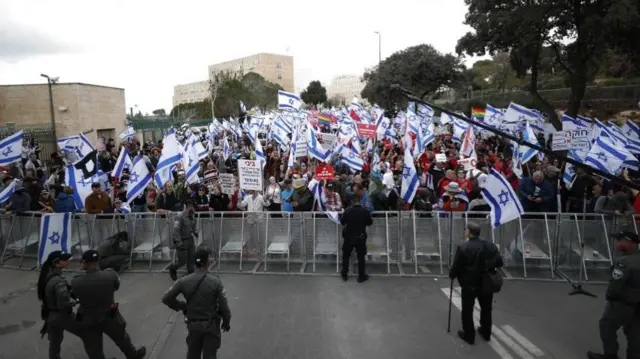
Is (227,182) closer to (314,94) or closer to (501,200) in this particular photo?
(501,200)

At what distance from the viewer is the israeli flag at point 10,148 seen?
35.0ft

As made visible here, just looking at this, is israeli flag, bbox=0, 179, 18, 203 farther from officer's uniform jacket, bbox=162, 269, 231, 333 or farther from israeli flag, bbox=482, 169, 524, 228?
israeli flag, bbox=482, 169, 524, 228

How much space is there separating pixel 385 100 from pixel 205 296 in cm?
5620

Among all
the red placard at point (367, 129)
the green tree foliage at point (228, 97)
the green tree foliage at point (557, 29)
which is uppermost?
the green tree foliage at point (228, 97)

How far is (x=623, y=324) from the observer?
16.2 ft

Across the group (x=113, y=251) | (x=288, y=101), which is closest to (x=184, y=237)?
(x=113, y=251)

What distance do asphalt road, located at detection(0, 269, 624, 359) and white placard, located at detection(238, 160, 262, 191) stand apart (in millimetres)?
2053

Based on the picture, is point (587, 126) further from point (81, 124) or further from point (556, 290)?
point (81, 124)

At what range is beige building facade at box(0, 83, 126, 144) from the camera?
92.2 feet

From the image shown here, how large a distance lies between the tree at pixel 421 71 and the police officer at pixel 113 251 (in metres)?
49.2

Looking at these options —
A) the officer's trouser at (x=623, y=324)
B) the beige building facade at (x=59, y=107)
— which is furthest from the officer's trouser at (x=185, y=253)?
the beige building facade at (x=59, y=107)

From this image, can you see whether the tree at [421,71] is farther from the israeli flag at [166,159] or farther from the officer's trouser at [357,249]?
the officer's trouser at [357,249]

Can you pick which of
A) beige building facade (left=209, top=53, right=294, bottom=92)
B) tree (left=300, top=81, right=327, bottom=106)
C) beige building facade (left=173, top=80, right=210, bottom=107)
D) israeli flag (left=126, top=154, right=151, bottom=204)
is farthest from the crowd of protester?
beige building facade (left=173, top=80, right=210, bottom=107)

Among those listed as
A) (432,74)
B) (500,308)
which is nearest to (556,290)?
(500,308)
